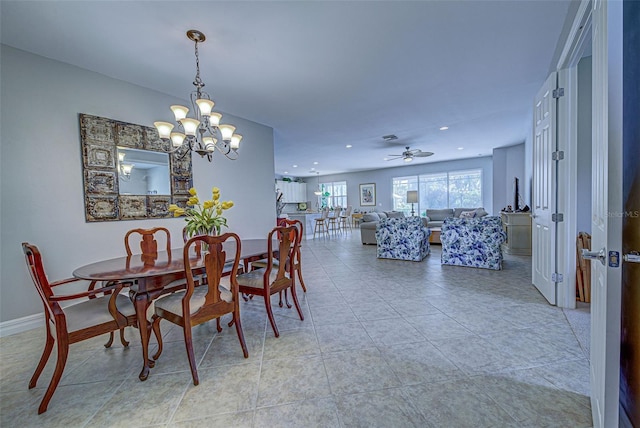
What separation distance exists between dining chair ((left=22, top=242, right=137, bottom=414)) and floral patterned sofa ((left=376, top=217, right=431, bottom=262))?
13.7 feet

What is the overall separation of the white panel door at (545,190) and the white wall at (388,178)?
6331 millimetres

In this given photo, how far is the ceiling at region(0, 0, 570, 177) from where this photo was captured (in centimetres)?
201

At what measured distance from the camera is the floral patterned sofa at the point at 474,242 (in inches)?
157

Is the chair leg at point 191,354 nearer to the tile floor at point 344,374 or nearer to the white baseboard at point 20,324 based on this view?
the tile floor at point 344,374

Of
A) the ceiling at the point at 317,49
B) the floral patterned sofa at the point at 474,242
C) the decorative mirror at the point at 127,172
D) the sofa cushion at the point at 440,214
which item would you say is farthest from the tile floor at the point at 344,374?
the sofa cushion at the point at 440,214

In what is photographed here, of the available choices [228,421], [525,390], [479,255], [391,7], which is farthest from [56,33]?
[479,255]

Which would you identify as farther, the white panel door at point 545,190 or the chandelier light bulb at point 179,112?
the white panel door at point 545,190

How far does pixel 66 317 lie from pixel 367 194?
1065 centimetres

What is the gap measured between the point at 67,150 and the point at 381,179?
9.92m

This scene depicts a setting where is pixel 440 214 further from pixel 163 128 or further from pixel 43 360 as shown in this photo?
pixel 43 360

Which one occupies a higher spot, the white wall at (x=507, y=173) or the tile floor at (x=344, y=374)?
the white wall at (x=507, y=173)

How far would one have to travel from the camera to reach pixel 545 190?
2.71 m

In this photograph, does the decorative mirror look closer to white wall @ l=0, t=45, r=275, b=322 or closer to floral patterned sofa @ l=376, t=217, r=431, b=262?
white wall @ l=0, t=45, r=275, b=322

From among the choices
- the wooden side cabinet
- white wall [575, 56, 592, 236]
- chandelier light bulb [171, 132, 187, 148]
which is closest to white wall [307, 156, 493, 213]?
the wooden side cabinet
